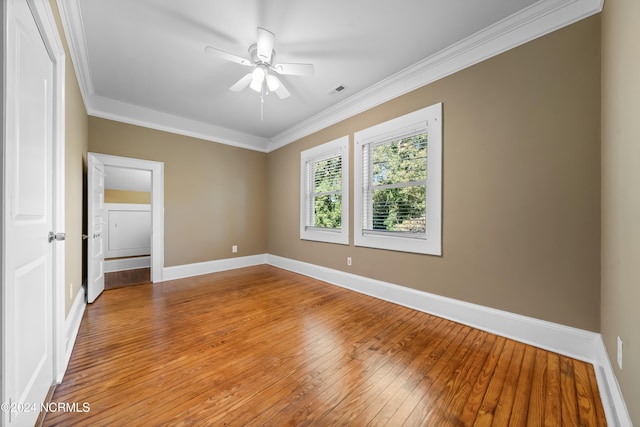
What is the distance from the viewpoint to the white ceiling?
2.01 metres

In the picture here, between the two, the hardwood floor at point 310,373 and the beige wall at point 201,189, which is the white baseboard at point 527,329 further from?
the beige wall at point 201,189

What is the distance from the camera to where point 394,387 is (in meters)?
1.57

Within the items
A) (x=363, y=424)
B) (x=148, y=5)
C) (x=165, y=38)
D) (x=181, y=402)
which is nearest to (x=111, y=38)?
(x=165, y=38)

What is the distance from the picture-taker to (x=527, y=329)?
208 centimetres

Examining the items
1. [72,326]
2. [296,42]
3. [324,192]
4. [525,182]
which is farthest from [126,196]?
[525,182]

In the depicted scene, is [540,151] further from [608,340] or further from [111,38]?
[111,38]

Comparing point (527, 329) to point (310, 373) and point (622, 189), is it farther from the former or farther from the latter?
point (310, 373)

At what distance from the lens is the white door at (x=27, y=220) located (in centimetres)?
99

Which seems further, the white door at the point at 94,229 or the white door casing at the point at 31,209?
the white door at the point at 94,229

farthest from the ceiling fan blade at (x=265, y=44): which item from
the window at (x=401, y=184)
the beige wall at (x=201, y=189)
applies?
the beige wall at (x=201, y=189)

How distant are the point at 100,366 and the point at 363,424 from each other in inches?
74.8

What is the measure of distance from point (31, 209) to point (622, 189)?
10.4ft

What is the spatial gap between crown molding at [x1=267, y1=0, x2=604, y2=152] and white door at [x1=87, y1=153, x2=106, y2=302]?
3532 millimetres

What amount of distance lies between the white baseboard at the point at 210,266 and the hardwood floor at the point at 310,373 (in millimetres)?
1367
